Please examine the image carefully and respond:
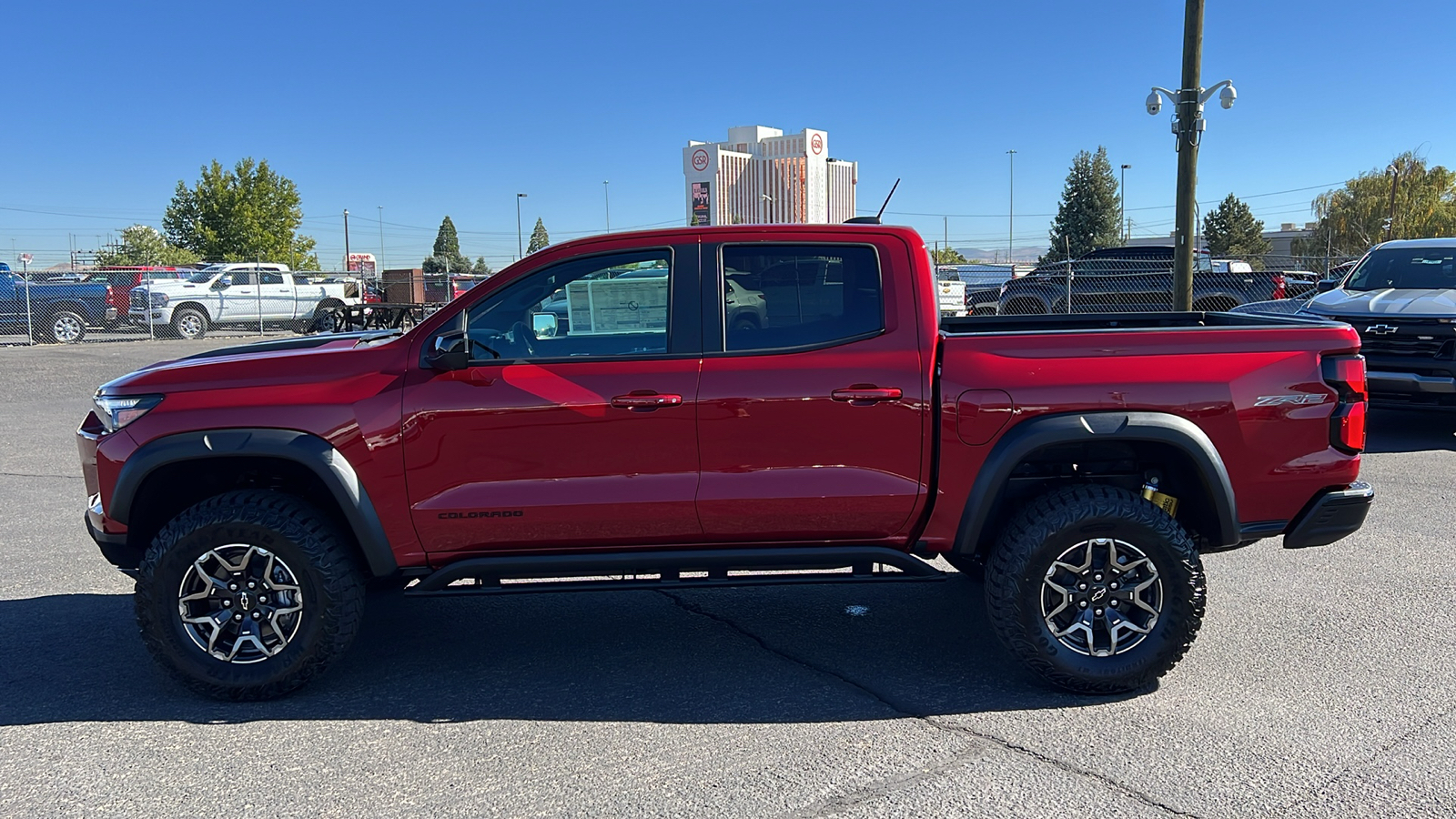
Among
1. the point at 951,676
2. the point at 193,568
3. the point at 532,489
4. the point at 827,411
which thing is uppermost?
A: the point at 827,411

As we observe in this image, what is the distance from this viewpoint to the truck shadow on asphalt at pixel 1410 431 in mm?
9789

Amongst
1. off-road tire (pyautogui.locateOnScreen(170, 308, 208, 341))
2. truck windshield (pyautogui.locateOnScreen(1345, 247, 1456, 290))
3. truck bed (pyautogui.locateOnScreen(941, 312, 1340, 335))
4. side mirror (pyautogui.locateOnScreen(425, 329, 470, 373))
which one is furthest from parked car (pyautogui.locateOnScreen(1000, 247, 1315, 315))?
off-road tire (pyautogui.locateOnScreen(170, 308, 208, 341))

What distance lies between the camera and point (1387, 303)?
1023 cm

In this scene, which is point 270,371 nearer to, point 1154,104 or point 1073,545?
point 1073,545

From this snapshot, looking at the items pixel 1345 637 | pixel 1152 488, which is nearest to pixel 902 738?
pixel 1152 488

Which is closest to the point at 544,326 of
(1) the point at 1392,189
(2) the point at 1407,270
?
(2) the point at 1407,270

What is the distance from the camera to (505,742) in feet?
12.6

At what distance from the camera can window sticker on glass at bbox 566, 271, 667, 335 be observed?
4344 mm

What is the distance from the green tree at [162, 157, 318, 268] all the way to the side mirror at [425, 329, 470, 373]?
53.2 metres

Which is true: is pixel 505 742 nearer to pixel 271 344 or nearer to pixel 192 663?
pixel 192 663

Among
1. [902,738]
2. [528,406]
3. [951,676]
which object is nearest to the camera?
[902,738]

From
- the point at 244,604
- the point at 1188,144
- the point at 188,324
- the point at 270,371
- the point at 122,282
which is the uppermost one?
the point at 1188,144

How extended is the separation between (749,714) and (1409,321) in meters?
8.49

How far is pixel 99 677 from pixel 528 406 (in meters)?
2.20
